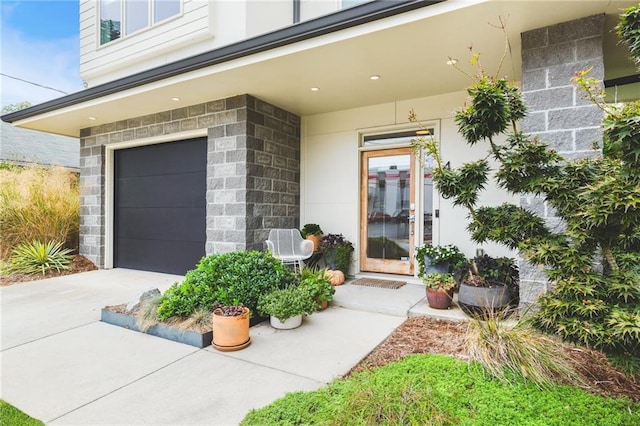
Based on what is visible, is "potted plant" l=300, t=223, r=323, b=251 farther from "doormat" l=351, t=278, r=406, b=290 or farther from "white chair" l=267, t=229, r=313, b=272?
"doormat" l=351, t=278, r=406, b=290

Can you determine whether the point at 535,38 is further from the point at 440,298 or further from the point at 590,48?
the point at 440,298

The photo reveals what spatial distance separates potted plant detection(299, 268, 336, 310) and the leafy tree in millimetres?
1911

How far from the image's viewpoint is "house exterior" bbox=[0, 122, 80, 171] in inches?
381

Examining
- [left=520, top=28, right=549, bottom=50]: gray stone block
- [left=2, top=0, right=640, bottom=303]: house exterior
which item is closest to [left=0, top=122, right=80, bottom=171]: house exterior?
[left=2, top=0, right=640, bottom=303]: house exterior

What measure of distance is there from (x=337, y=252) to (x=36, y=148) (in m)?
11.1

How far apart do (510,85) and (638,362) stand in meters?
1.88

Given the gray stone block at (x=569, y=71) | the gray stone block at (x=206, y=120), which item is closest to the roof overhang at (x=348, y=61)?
the gray stone block at (x=206, y=120)

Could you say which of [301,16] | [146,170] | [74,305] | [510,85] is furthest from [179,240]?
[510,85]

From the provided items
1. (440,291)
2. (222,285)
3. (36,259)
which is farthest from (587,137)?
(36,259)

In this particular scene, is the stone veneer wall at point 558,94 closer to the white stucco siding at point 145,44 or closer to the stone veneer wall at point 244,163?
the stone veneer wall at point 244,163

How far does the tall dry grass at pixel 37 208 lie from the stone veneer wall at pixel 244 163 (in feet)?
7.13

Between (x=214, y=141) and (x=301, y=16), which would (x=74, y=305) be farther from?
(x=301, y=16)

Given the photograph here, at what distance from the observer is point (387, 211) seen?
542cm

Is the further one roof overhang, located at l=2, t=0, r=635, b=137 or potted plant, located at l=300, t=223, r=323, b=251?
potted plant, located at l=300, t=223, r=323, b=251
